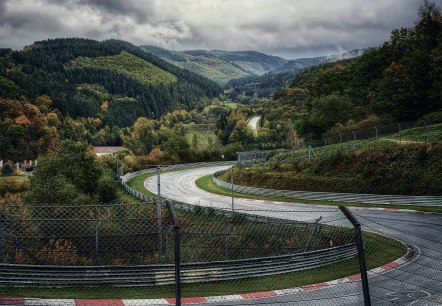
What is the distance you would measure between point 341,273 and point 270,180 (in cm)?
3308

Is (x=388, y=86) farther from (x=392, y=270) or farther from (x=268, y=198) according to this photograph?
(x=392, y=270)

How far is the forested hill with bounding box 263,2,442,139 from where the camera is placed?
59.8 meters

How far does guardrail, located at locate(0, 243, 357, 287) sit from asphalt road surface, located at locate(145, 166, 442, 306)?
4.02 ft

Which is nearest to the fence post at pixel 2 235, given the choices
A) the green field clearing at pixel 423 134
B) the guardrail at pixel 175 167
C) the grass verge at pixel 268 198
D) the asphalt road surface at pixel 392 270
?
the asphalt road surface at pixel 392 270

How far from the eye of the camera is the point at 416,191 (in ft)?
129

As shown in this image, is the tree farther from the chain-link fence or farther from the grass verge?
the chain-link fence

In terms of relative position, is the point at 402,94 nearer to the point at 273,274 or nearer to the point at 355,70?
the point at 355,70

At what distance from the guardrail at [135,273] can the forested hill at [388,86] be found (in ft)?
147

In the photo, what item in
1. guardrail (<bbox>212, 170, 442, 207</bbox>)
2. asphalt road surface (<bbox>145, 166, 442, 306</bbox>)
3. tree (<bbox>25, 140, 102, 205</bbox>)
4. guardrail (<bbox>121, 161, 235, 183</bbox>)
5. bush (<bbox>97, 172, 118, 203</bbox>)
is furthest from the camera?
guardrail (<bbox>121, 161, 235, 183</bbox>)

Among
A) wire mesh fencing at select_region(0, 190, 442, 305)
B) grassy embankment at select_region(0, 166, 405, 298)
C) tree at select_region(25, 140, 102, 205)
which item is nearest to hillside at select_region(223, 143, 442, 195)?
tree at select_region(25, 140, 102, 205)

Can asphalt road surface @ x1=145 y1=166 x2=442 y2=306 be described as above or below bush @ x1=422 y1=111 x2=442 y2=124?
below

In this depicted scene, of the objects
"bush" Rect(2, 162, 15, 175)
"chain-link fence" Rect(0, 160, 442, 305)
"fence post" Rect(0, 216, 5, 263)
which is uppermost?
"fence post" Rect(0, 216, 5, 263)

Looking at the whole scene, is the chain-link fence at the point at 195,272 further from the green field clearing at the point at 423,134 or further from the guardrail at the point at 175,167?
the guardrail at the point at 175,167

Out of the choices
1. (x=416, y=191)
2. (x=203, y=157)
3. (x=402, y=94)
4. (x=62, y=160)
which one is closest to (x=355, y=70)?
(x=402, y=94)
